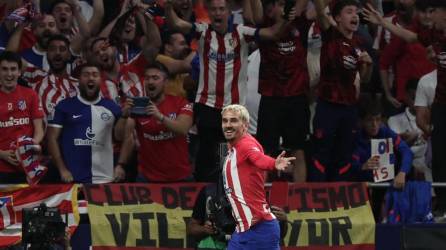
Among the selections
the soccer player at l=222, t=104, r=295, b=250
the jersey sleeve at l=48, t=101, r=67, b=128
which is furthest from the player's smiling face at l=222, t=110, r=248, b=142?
the jersey sleeve at l=48, t=101, r=67, b=128

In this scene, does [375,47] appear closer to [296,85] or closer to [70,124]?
[296,85]

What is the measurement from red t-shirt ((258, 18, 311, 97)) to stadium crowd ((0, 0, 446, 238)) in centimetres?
1

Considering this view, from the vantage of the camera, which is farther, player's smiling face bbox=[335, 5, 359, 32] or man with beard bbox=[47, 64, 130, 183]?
player's smiling face bbox=[335, 5, 359, 32]

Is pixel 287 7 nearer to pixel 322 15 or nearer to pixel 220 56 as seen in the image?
pixel 322 15

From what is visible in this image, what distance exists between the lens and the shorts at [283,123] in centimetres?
1466

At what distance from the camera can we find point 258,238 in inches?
481

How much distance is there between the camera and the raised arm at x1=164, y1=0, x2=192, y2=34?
14.8m

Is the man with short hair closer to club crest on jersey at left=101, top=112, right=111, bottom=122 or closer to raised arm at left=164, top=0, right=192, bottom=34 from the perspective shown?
club crest on jersey at left=101, top=112, right=111, bottom=122

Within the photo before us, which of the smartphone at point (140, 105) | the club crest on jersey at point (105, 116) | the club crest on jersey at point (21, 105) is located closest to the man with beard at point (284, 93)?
the smartphone at point (140, 105)

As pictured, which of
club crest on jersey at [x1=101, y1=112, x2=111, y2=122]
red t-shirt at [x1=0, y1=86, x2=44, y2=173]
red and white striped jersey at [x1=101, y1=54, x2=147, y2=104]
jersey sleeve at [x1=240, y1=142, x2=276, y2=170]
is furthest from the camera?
red and white striped jersey at [x1=101, y1=54, x2=147, y2=104]

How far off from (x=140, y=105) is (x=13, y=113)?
58.7 inches

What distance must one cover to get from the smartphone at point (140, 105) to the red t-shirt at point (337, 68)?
7.28 ft

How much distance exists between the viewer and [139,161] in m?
14.9

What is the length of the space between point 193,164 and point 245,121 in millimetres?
3314
